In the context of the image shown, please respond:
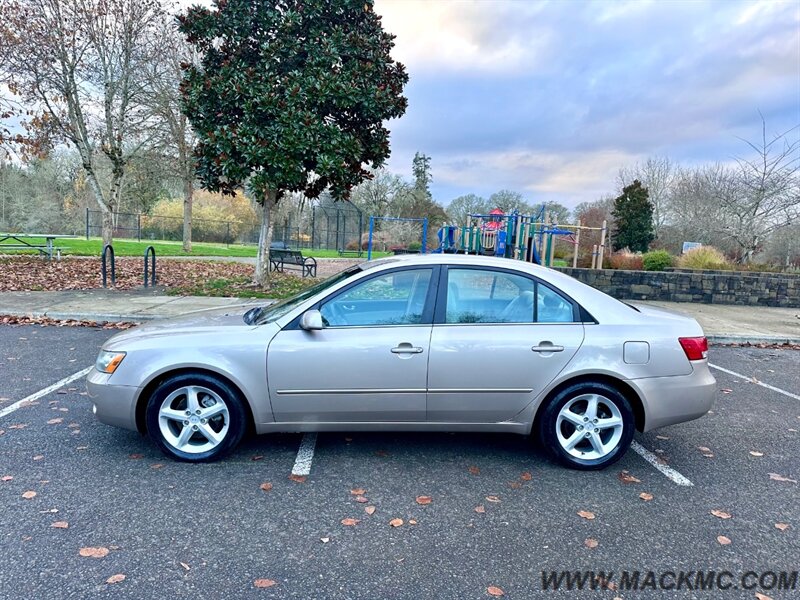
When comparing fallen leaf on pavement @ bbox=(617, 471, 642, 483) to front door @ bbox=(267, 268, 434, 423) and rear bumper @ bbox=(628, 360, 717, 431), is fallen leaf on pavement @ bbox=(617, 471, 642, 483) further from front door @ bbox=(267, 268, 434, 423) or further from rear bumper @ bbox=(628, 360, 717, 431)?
front door @ bbox=(267, 268, 434, 423)

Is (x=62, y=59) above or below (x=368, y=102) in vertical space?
above

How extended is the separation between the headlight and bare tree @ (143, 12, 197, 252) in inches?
498

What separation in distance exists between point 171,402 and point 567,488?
2807 millimetres

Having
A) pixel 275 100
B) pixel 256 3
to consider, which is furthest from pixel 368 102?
pixel 256 3

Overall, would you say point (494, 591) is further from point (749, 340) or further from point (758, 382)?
point (749, 340)

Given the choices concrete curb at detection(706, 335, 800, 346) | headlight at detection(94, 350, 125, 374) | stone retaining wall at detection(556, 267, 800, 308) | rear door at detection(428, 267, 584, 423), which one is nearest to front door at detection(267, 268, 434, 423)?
rear door at detection(428, 267, 584, 423)

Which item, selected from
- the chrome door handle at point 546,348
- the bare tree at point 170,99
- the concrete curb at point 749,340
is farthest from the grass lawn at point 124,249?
the concrete curb at point 749,340

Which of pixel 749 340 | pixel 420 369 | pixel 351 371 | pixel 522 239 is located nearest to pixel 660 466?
pixel 420 369

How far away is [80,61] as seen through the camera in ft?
46.1

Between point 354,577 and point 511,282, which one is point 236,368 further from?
point 511,282

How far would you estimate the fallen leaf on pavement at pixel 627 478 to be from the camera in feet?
11.4

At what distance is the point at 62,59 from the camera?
44.3 feet

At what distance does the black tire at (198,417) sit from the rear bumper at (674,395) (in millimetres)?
2807

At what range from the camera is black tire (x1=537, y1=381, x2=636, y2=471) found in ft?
11.5
